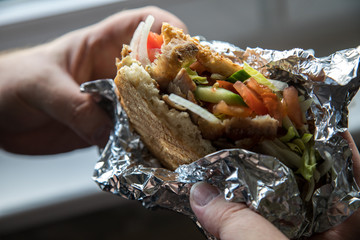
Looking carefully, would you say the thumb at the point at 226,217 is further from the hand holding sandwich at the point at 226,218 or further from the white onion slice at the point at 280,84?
the white onion slice at the point at 280,84

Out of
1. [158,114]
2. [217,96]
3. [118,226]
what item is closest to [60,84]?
[158,114]

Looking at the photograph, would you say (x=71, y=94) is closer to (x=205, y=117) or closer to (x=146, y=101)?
(x=146, y=101)

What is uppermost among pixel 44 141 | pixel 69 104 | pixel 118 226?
pixel 69 104

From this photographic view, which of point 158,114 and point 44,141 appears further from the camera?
point 44,141

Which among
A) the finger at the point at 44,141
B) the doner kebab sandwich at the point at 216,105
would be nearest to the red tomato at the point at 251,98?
the doner kebab sandwich at the point at 216,105

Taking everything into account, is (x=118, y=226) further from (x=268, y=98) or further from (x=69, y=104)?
(x=268, y=98)

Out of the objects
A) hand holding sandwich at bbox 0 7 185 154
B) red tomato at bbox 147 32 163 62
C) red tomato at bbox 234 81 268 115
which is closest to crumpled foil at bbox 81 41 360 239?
red tomato at bbox 234 81 268 115
